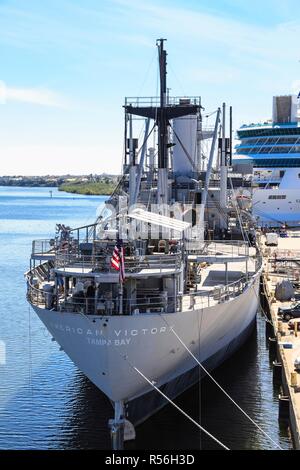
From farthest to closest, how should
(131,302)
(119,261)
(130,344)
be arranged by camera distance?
(131,302) < (130,344) < (119,261)

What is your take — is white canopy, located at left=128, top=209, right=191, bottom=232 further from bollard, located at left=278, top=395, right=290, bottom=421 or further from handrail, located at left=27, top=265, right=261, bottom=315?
bollard, located at left=278, top=395, right=290, bottom=421

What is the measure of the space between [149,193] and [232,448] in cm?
2050

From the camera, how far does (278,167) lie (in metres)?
91.2

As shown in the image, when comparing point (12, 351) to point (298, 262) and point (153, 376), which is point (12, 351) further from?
point (298, 262)

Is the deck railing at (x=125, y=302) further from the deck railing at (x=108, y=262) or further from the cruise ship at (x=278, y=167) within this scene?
the cruise ship at (x=278, y=167)

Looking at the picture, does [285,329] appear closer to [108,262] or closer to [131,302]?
[131,302]

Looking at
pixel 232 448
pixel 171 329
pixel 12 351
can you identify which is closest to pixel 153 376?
pixel 171 329

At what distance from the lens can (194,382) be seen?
30141mm

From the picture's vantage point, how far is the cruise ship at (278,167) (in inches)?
3546

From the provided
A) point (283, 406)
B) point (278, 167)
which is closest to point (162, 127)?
point (283, 406)

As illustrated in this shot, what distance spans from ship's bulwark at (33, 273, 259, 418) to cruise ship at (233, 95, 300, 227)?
62485 millimetres

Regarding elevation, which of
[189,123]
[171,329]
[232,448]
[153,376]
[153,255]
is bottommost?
[232,448]

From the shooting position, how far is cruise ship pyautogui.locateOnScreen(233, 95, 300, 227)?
90.1 metres

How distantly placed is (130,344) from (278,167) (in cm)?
6882
